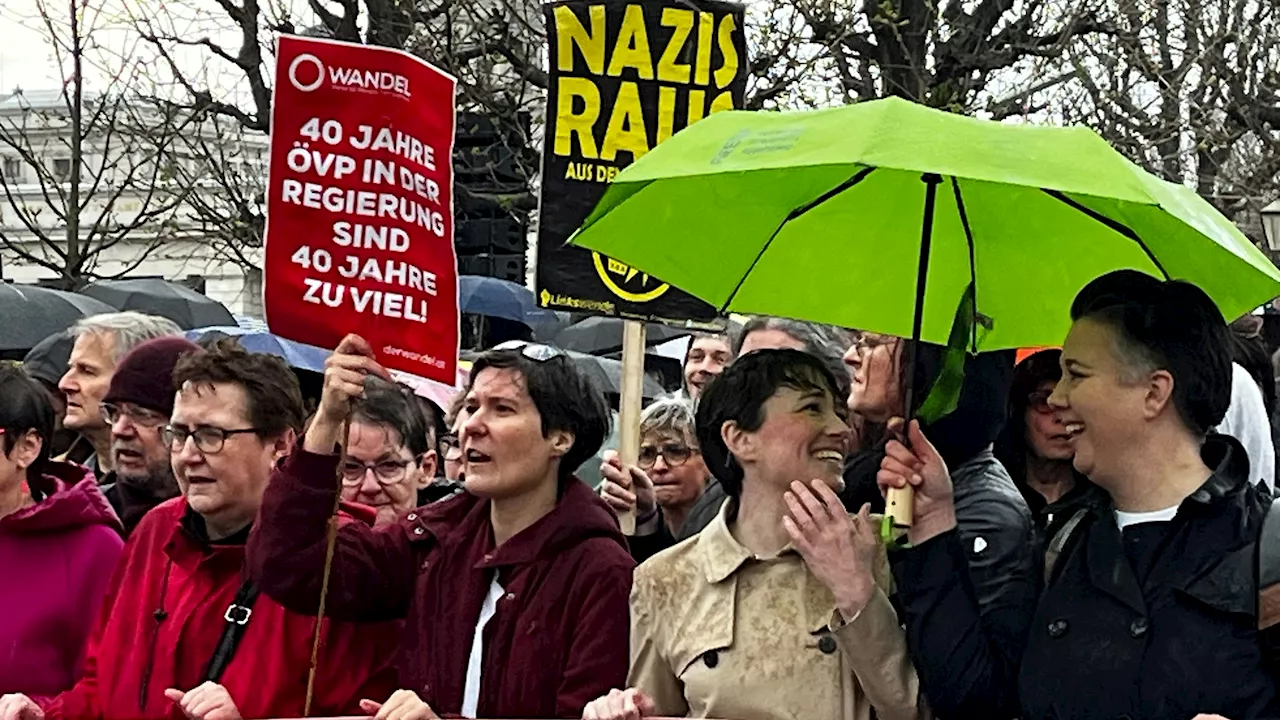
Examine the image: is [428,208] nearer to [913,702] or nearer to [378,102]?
[378,102]

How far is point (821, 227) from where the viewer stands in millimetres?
5176

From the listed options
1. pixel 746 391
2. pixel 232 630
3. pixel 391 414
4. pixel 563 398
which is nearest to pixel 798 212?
pixel 746 391

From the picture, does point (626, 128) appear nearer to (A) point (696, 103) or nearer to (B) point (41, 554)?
(A) point (696, 103)

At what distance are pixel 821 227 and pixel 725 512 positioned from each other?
0.77 meters

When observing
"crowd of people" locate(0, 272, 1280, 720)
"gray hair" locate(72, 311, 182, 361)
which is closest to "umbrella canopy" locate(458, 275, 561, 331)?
"gray hair" locate(72, 311, 182, 361)

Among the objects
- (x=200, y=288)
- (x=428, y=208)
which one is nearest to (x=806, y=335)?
(x=428, y=208)

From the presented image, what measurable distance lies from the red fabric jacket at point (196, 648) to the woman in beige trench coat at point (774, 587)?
79 centimetres

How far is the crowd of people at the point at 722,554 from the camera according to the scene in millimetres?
4125

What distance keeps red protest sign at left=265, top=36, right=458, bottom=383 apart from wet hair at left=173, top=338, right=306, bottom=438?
42 centimetres

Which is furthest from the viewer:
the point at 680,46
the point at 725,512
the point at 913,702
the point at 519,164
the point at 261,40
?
the point at 261,40

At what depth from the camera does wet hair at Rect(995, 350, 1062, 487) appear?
18.3 feet

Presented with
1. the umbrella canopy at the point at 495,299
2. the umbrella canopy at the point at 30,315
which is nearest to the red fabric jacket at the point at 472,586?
the umbrella canopy at the point at 30,315

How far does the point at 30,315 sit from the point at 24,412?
25.3 feet

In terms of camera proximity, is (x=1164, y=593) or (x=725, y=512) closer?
(x=1164, y=593)
